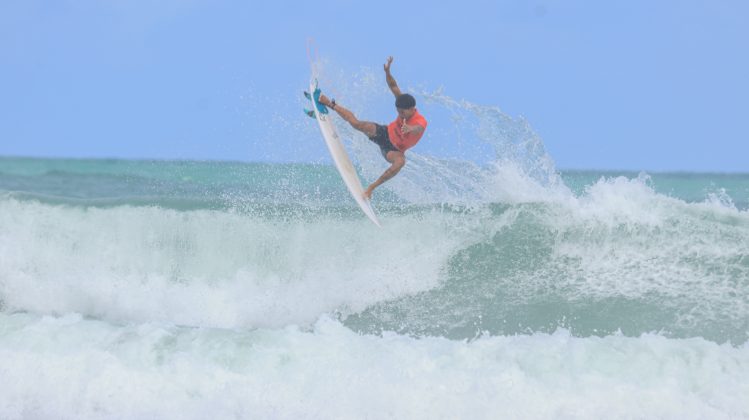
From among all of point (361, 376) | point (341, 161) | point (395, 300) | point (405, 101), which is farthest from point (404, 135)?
point (361, 376)

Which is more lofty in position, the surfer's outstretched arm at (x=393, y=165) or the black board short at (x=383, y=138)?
the black board short at (x=383, y=138)

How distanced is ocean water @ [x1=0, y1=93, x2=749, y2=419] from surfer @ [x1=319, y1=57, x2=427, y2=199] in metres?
1.23

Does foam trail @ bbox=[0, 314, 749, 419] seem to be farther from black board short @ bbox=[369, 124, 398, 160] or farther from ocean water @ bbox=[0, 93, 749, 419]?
black board short @ bbox=[369, 124, 398, 160]

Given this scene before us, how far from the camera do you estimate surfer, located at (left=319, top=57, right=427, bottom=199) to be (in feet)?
26.8

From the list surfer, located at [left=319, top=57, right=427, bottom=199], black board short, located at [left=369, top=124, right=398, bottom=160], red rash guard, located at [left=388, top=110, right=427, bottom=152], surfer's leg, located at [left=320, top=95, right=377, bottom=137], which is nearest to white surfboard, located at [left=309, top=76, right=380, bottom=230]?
surfer, located at [left=319, top=57, right=427, bottom=199]

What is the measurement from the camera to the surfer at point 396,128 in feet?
26.8

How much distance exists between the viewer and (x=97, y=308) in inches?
362

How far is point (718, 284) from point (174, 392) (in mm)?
5470

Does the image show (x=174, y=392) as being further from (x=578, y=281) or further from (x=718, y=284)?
(x=718, y=284)

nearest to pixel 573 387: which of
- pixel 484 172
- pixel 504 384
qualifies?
pixel 504 384

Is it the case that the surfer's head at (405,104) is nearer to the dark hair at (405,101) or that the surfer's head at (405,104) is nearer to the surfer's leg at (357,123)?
the dark hair at (405,101)

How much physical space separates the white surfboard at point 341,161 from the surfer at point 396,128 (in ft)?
0.83

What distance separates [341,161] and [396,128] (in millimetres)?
1002

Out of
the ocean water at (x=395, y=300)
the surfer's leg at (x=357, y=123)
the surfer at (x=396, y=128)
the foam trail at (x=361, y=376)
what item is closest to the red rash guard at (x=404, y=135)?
the surfer at (x=396, y=128)
